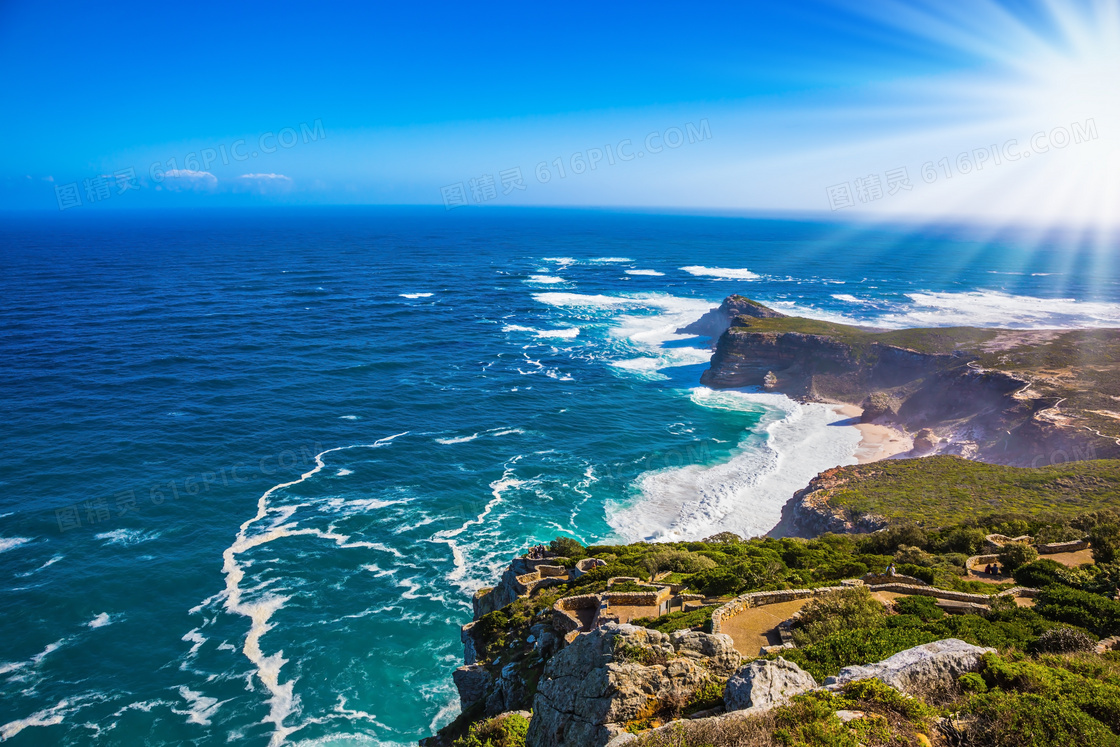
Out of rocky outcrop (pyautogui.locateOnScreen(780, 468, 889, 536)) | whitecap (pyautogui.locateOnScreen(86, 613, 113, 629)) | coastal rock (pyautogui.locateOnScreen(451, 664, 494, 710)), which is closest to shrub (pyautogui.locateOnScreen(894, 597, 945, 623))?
coastal rock (pyautogui.locateOnScreen(451, 664, 494, 710))

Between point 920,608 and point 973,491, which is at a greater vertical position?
point 920,608

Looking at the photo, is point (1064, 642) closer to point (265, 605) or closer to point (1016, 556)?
point (1016, 556)

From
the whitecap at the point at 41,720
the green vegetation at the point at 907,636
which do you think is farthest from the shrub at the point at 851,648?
the whitecap at the point at 41,720

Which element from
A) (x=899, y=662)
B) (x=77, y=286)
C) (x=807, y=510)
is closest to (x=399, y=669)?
(x=899, y=662)

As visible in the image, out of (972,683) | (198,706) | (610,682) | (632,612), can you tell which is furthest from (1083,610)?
(198,706)

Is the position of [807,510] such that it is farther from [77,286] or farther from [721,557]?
[77,286]

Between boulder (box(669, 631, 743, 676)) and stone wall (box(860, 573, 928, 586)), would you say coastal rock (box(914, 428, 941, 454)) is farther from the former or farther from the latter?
boulder (box(669, 631, 743, 676))
